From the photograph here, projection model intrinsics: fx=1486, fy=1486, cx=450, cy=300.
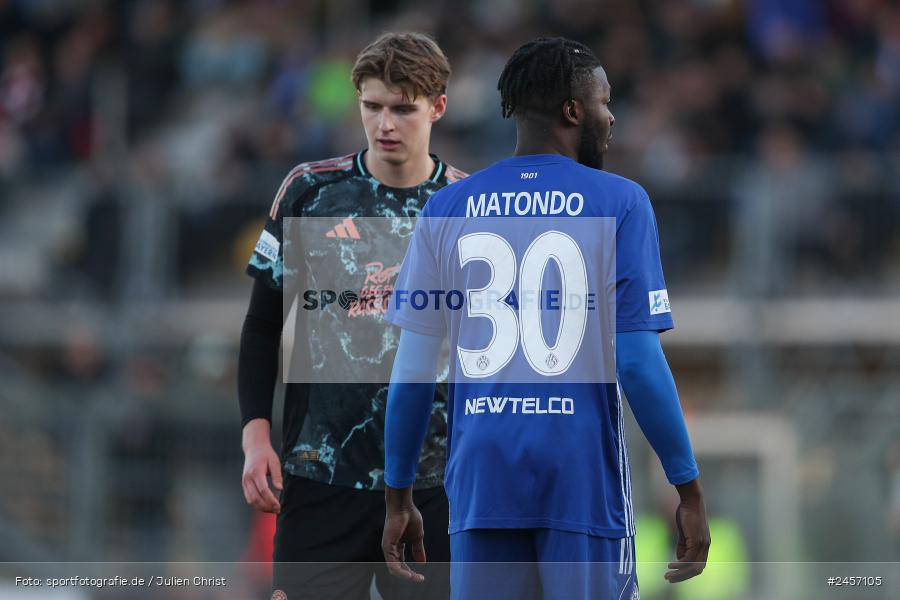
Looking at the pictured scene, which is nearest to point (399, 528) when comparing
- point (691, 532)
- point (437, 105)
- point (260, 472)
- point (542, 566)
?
point (542, 566)

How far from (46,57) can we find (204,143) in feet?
8.21

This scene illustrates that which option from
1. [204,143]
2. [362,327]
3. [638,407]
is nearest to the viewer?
[638,407]

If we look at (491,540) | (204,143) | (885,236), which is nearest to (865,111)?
(885,236)

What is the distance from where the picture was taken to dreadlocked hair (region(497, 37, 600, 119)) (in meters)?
4.44

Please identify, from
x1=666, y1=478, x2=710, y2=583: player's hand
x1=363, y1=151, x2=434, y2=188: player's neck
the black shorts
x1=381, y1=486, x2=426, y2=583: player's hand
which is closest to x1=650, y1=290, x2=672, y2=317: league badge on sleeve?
x1=666, y1=478, x2=710, y2=583: player's hand

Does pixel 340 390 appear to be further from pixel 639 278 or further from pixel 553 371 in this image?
pixel 639 278

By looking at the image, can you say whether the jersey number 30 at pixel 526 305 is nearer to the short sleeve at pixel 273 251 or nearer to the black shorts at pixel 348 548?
the black shorts at pixel 348 548

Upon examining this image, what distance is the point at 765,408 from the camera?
478 inches

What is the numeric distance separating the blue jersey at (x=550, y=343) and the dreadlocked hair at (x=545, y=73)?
0.69 feet

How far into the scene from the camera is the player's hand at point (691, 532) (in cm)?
416

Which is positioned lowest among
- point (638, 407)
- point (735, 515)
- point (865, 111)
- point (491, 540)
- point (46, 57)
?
point (735, 515)

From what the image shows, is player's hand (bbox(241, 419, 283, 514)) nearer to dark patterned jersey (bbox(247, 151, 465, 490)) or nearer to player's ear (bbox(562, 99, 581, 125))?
dark patterned jersey (bbox(247, 151, 465, 490))

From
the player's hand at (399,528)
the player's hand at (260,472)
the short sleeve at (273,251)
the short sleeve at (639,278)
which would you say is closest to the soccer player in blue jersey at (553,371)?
the short sleeve at (639,278)

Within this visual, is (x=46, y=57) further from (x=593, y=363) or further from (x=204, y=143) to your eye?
(x=593, y=363)
